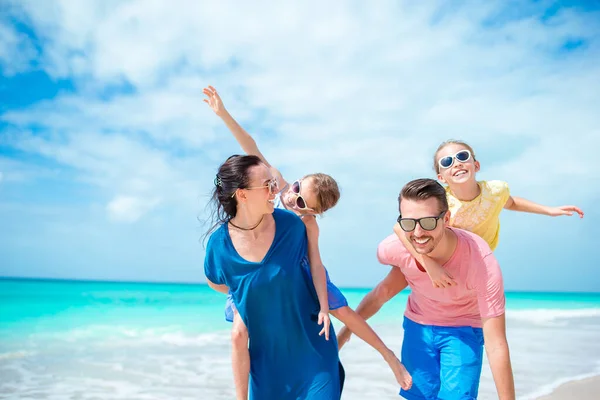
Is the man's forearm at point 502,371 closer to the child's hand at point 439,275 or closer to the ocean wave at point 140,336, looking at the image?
the child's hand at point 439,275

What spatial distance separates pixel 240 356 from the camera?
11.0 ft

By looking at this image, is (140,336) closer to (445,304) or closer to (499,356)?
(445,304)

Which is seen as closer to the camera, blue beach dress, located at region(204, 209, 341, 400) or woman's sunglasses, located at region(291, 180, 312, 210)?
blue beach dress, located at region(204, 209, 341, 400)

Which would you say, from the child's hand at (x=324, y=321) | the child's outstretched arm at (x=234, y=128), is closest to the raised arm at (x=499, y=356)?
the child's hand at (x=324, y=321)

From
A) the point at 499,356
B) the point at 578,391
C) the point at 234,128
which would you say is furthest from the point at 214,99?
the point at 578,391

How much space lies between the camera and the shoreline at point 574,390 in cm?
669

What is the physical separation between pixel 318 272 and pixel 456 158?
1766 mm

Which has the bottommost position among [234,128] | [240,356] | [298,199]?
[240,356]

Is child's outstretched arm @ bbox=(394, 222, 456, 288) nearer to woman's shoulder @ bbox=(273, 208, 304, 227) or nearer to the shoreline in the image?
woman's shoulder @ bbox=(273, 208, 304, 227)

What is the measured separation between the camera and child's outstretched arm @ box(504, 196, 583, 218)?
4.85 metres

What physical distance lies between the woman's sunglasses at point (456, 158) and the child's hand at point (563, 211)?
1.10 meters

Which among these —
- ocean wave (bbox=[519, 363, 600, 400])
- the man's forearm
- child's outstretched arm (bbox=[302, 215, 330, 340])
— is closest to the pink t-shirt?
the man's forearm

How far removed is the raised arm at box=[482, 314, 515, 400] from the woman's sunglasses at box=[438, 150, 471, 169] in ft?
5.03

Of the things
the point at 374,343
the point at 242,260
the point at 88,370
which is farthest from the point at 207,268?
the point at 88,370
